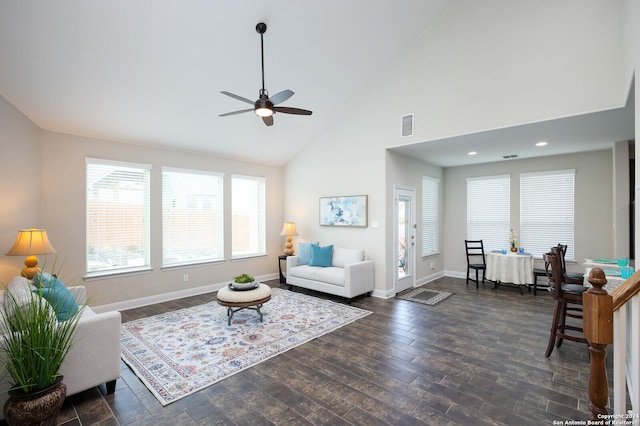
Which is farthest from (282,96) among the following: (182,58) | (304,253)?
(304,253)

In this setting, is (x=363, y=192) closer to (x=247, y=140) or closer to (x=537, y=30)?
(x=247, y=140)

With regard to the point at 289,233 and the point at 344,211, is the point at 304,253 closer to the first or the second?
the point at 289,233

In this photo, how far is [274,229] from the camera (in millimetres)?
7328

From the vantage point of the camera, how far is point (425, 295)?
225 inches

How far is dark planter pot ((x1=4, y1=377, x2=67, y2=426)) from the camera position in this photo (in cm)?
189

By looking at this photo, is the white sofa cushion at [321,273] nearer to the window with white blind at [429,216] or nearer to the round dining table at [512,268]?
the window with white blind at [429,216]

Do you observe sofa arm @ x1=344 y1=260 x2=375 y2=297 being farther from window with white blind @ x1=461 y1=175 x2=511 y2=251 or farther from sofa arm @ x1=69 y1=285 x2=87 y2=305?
sofa arm @ x1=69 y1=285 x2=87 y2=305

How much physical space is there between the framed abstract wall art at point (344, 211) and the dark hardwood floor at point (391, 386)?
7.50ft

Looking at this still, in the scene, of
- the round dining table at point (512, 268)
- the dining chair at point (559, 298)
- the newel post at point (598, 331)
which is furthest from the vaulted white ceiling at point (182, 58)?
the round dining table at point (512, 268)

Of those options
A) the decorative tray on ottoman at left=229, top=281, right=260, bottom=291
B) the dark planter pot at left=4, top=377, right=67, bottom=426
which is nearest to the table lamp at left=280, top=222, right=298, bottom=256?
the decorative tray on ottoman at left=229, top=281, right=260, bottom=291

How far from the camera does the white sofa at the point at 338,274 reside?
5238 millimetres

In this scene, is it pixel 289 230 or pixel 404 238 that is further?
pixel 289 230

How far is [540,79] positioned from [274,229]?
18.3 feet

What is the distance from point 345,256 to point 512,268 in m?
3.21
